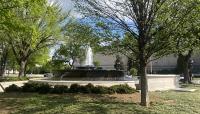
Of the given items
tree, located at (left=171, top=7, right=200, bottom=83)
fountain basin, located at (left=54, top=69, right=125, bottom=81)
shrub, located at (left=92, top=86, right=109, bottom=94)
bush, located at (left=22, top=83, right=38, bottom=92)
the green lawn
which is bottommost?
the green lawn

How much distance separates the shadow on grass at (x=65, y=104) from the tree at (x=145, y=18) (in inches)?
58.7

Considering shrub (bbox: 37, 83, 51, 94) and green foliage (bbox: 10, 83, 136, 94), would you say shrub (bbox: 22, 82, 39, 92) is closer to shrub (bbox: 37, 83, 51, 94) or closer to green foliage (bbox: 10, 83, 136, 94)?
green foliage (bbox: 10, 83, 136, 94)

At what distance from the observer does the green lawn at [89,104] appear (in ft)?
52.1

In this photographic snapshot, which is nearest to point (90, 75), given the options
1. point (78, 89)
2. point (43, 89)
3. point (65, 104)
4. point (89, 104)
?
point (78, 89)

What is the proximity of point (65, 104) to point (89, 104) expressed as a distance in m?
1.00

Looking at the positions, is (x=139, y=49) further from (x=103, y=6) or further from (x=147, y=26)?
(x=103, y=6)

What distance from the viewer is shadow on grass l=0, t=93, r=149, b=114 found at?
15.8 meters

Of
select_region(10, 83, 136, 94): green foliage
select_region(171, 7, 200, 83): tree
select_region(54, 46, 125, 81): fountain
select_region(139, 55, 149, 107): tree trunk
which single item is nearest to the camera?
select_region(171, 7, 200, 83): tree

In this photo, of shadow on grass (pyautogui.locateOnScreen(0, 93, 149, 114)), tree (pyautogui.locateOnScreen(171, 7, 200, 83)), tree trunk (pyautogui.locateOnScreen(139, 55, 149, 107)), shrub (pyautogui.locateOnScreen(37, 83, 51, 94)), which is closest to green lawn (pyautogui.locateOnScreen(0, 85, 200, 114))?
shadow on grass (pyautogui.locateOnScreen(0, 93, 149, 114))

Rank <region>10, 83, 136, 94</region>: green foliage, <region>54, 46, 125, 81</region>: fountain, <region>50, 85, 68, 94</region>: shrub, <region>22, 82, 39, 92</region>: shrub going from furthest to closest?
<region>54, 46, 125, 81</region>: fountain
<region>22, 82, 39, 92</region>: shrub
<region>10, 83, 136, 94</region>: green foliage
<region>50, 85, 68, 94</region>: shrub

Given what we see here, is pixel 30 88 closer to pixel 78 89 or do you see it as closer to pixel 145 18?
pixel 78 89

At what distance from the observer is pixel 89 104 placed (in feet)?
56.2

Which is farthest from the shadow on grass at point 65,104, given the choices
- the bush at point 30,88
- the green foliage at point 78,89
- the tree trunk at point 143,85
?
the bush at point 30,88

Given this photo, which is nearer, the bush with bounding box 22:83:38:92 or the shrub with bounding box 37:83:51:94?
the shrub with bounding box 37:83:51:94
